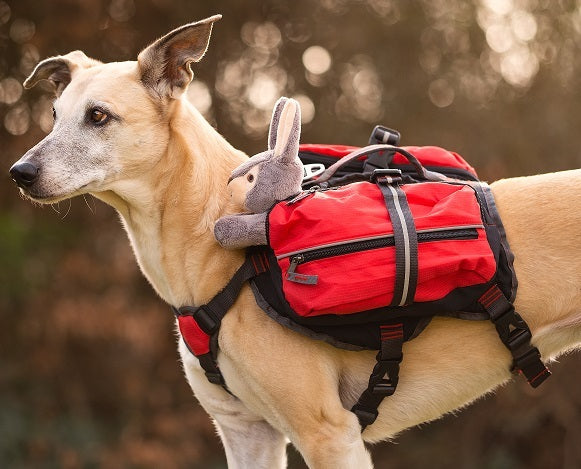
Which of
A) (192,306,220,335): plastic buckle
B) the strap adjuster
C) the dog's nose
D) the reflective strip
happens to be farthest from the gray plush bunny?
the strap adjuster

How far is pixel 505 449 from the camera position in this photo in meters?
7.77

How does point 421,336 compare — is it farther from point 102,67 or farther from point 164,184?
point 102,67

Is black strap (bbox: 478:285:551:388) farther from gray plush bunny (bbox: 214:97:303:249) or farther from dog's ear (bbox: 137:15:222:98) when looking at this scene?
dog's ear (bbox: 137:15:222:98)

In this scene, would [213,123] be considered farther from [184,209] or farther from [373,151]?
[373,151]

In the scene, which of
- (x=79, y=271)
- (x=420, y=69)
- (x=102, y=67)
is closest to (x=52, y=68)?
(x=102, y=67)

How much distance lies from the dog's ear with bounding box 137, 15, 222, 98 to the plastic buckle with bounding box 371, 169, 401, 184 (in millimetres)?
829

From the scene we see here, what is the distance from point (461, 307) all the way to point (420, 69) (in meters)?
6.04

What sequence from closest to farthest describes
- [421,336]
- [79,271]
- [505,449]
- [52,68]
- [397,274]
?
[397,274] → [421,336] → [52,68] → [505,449] → [79,271]

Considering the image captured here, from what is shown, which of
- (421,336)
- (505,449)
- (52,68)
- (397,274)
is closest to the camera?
(397,274)

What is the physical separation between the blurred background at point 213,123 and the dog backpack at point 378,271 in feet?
17.0

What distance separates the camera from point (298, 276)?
2803 mm

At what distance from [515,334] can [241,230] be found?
3.51ft

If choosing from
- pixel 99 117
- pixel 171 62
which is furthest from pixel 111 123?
pixel 171 62

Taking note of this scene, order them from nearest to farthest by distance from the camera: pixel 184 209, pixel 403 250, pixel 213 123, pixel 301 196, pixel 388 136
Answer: pixel 403 250 → pixel 301 196 → pixel 184 209 → pixel 388 136 → pixel 213 123
